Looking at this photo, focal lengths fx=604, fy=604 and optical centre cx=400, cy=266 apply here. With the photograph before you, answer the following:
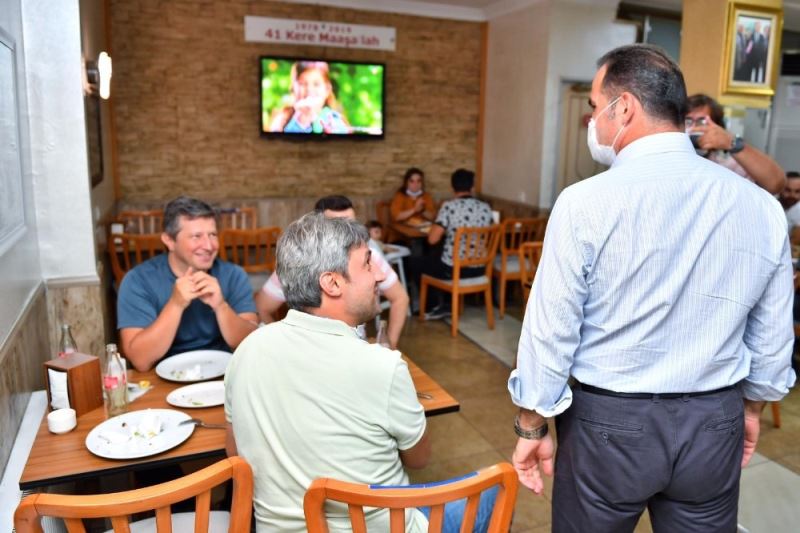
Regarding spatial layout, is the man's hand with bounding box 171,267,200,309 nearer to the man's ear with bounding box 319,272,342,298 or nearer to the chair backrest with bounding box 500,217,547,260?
the man's ear with bounding box 319,272,342,298

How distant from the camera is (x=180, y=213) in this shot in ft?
7.70

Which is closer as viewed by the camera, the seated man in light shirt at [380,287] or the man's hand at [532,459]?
the man's hand at [532,459]

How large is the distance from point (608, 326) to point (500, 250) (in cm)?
415

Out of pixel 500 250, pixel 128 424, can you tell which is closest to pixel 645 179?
pixel 128 424

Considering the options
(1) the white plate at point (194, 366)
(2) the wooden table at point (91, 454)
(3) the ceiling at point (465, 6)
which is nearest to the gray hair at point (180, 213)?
(1) the white plate at point (194, 366)

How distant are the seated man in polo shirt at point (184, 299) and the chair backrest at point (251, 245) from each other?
2.00 m

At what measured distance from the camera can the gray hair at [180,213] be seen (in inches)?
92.5

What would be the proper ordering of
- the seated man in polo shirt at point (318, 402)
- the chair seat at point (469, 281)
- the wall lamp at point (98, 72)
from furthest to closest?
the chair seat at point (469, 281) → the wall lamp at point (98, 72) → the seated man in polo shirt at point (318, 402)

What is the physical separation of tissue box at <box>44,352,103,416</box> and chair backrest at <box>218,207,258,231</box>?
366 cm

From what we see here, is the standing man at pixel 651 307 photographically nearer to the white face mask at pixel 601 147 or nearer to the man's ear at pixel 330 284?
the white face mask at pixel 601 147

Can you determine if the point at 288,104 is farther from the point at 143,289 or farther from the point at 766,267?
the point at 766,267

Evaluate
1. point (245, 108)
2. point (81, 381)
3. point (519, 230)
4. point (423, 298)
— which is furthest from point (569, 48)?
point (81, 381)

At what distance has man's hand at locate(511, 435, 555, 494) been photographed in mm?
1490

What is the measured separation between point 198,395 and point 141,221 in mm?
3672
